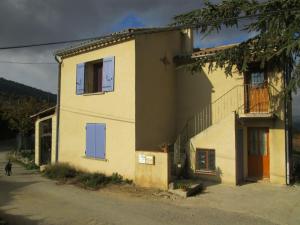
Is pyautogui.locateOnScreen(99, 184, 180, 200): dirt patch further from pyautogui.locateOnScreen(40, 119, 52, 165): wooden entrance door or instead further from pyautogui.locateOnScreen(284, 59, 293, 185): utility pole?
pyautogui.locateOnScreen(40, 119, 52, 165): wooden entrance door

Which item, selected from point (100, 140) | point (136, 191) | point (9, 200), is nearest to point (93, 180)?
point (100, 140)

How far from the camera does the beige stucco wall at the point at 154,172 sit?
1288 cm

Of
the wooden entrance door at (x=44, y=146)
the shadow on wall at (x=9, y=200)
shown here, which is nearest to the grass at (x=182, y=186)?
the shadow on wall at (x=9, y=200)

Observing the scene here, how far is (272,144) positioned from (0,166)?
1578 cm

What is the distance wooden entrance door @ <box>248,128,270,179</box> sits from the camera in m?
14.5

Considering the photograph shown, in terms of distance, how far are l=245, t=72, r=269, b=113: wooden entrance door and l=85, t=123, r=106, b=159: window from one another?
6330 mm

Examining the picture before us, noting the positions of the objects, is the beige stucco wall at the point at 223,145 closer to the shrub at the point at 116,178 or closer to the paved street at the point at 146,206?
the paved street at the point at 146,206

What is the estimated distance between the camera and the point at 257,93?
47.7 ft

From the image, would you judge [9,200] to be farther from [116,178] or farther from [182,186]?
[182,186]

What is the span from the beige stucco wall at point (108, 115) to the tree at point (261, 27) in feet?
10.3

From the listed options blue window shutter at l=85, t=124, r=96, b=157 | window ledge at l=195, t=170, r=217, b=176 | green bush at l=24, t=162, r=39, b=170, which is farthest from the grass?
green bush at l=24, t=162, r=39, b=170

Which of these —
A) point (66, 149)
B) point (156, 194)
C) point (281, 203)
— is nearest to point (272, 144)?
point (281, 203)

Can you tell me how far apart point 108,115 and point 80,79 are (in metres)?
2.76

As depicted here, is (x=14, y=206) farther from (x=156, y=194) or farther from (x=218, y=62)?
(x=218, y=62)
